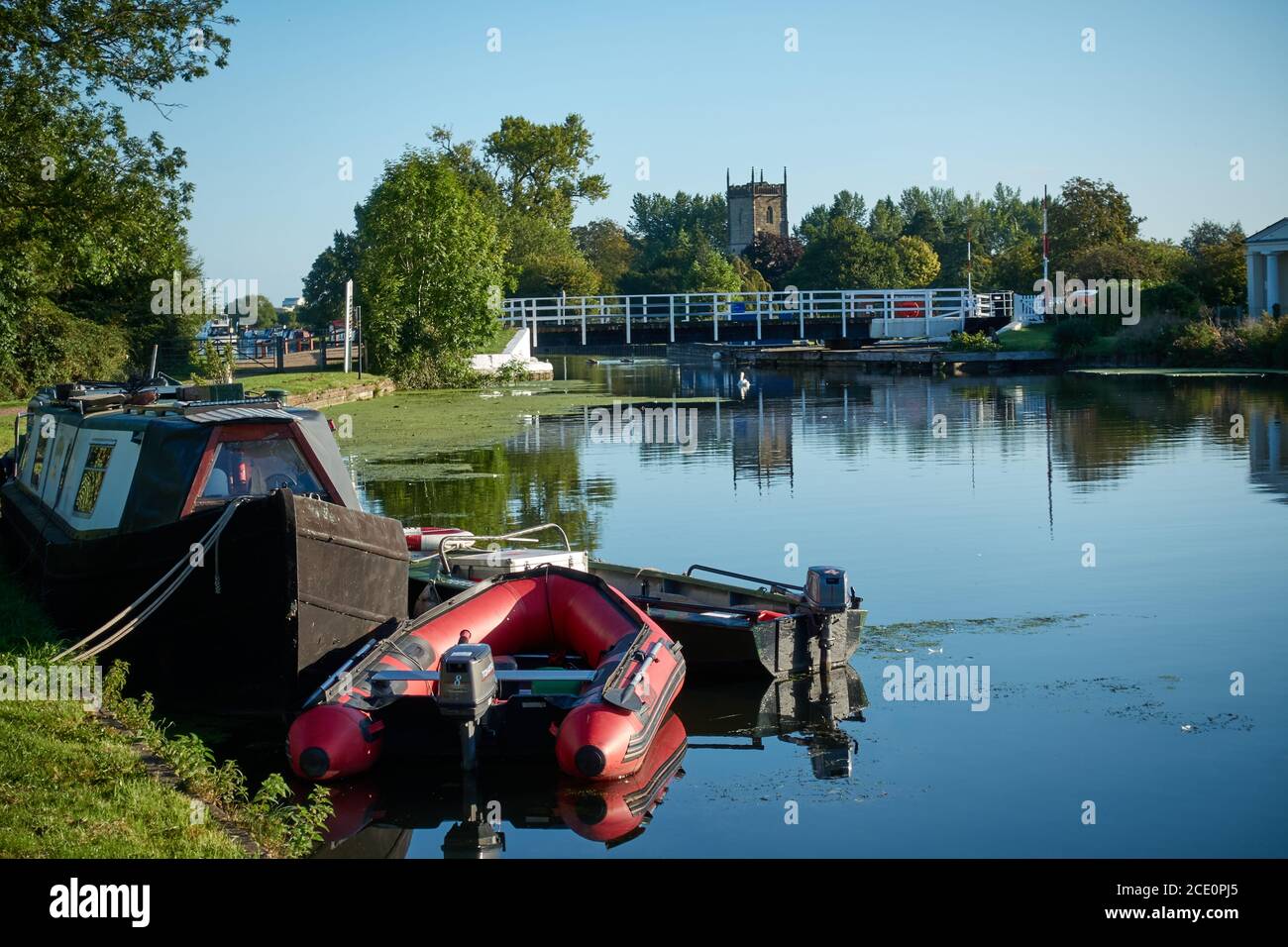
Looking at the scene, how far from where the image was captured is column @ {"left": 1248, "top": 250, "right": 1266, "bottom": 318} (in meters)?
57.4

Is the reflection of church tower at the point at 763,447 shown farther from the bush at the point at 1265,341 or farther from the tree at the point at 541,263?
the tree at the point at 541,263

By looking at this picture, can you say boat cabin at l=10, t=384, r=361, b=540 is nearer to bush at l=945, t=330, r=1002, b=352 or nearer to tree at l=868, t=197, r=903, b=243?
bush at l=945, t=330, r=1002, b=352

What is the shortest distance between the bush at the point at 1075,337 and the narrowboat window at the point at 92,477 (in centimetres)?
5142

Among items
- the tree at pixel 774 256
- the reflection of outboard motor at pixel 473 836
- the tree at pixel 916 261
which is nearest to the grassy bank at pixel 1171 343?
the reflection of outboard motor at pixel 473 836

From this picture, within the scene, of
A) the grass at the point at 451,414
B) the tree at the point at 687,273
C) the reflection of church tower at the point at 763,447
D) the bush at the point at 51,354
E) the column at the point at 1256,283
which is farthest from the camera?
the tree at the point at 687,273

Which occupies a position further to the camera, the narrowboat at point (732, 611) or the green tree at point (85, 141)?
the green tree at point (85, 141)

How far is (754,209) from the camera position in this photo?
171 metres

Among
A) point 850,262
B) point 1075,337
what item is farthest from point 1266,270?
point 850,262

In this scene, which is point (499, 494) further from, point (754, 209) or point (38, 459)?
point (754, 209)

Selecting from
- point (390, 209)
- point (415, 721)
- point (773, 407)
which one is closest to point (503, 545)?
point (415, 721)

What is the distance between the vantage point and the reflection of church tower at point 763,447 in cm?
2700
